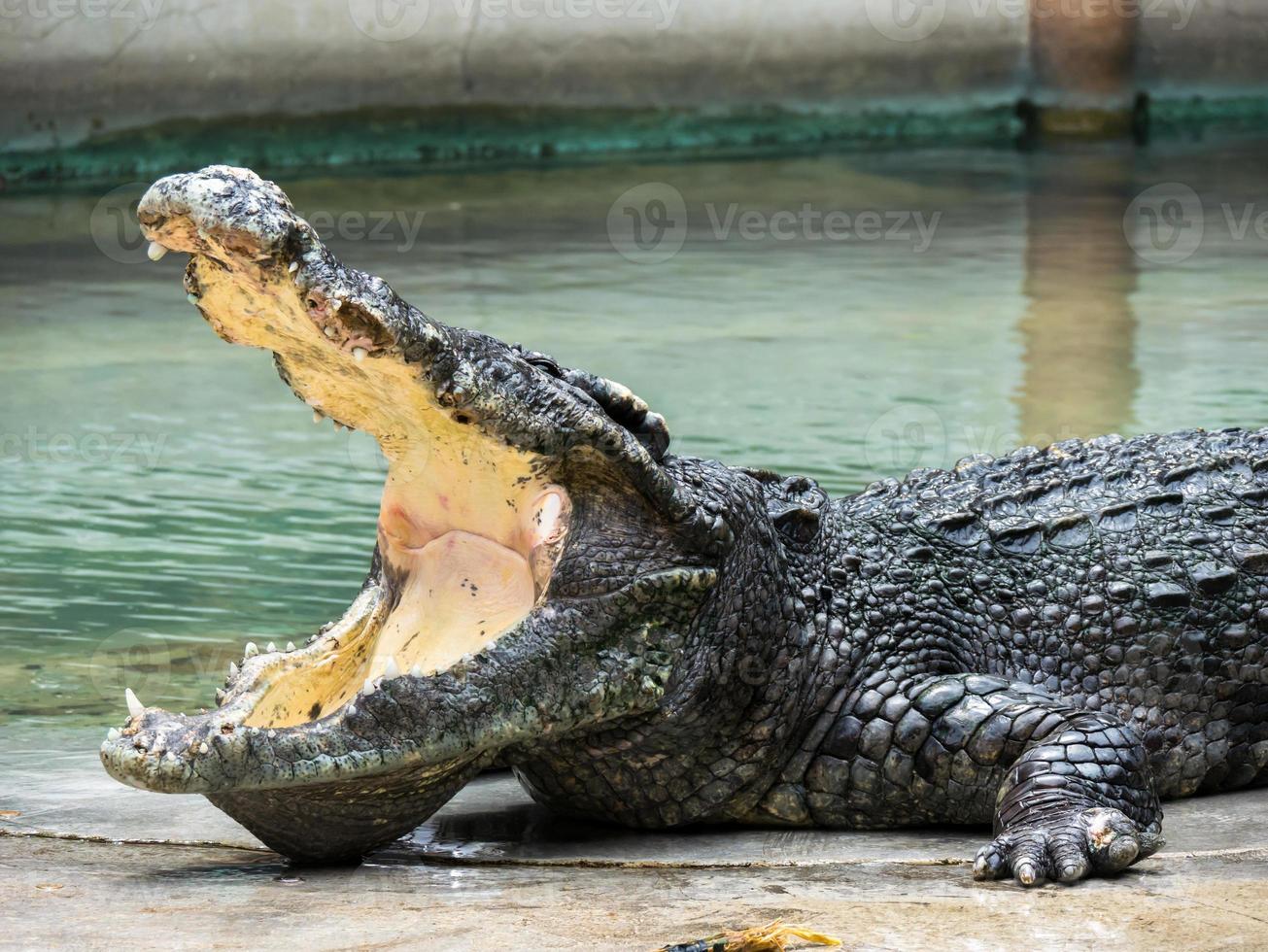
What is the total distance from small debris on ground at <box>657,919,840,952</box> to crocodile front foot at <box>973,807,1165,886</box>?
22.3 inches

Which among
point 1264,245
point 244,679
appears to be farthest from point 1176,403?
point 244,679

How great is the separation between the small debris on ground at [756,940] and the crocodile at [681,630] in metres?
0.57

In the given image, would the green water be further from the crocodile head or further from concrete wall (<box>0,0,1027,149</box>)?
the crocodile head

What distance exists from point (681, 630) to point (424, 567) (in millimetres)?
551

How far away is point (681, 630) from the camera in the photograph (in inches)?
150

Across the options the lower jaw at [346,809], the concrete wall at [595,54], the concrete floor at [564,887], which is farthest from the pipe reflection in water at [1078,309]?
the lower jaw at [346,809]

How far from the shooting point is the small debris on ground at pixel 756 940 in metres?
2.93

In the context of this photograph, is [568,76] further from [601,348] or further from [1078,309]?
[601,348]

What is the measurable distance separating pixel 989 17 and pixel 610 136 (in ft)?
12.4

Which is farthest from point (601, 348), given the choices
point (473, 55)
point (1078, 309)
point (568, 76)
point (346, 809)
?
point (568, 76)

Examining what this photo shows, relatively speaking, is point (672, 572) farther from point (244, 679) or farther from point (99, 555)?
point (99, 555)

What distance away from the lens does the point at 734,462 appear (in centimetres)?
754

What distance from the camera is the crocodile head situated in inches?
130

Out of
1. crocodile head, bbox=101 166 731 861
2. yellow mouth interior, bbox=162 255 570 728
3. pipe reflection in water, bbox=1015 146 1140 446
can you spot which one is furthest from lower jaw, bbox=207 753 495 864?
pipe reflection in water, bbox=1015 146 1140 446
